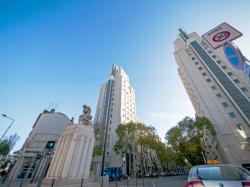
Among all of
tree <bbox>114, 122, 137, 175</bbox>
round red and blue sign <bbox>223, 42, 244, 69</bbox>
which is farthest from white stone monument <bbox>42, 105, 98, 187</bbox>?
tree <bbox>114, 122, 137, 175</bbox>

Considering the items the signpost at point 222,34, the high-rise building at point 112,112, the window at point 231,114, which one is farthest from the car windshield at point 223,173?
the high-rise building at point 112,112

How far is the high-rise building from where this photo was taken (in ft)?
133

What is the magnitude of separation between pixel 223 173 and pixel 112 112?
4981 cm

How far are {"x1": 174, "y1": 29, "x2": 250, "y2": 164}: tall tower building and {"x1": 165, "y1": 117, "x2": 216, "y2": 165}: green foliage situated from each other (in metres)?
6.44

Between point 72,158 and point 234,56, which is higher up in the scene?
point 234,56

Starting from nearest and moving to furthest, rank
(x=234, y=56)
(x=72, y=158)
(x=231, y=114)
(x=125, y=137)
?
(x=72, y=158), (x=234, y=56), (x=231, y=114), (x=125, y=137)

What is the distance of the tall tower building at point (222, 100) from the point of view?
29.8 m

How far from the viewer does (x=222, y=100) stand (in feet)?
118

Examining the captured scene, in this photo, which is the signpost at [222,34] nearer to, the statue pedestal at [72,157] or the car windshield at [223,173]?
the car windshield at [223,173]

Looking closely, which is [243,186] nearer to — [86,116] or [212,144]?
[86,116]

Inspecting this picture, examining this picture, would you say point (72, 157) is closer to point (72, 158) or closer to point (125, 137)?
point (72, 158)

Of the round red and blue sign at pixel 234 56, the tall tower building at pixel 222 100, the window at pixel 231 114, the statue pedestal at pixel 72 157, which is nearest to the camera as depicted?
the statue pedestal at pixel 72 157

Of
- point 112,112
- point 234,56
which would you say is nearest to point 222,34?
point 234,56

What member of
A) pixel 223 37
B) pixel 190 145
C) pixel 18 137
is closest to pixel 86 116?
pixel 190 145
